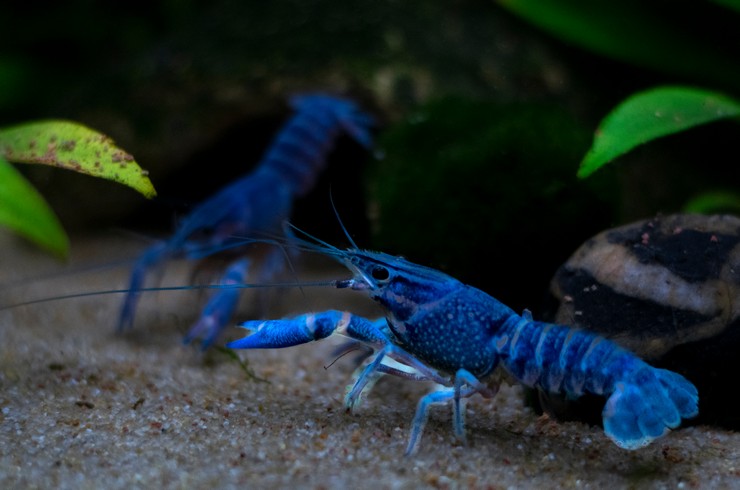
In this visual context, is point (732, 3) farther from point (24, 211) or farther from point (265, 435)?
point (24, 211)

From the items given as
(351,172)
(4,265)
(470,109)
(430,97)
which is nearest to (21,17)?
(4,265)

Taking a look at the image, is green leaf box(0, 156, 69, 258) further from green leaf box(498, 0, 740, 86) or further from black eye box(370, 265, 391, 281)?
green leaf box(498, 0, 740, 86)

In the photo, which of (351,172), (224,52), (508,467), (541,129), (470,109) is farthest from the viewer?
(351,172)

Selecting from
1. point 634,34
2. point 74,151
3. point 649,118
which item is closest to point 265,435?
point 74,151

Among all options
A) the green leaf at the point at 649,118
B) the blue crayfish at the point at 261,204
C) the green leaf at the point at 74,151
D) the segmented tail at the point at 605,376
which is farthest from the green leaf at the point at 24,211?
the green leaf at the point at 649,118

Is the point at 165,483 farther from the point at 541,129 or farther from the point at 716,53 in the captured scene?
the point at 716,53

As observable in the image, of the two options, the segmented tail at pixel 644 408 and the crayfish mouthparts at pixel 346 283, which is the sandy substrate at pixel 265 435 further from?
the crayfish mouthparts at pixel 346 283

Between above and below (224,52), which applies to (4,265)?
below
